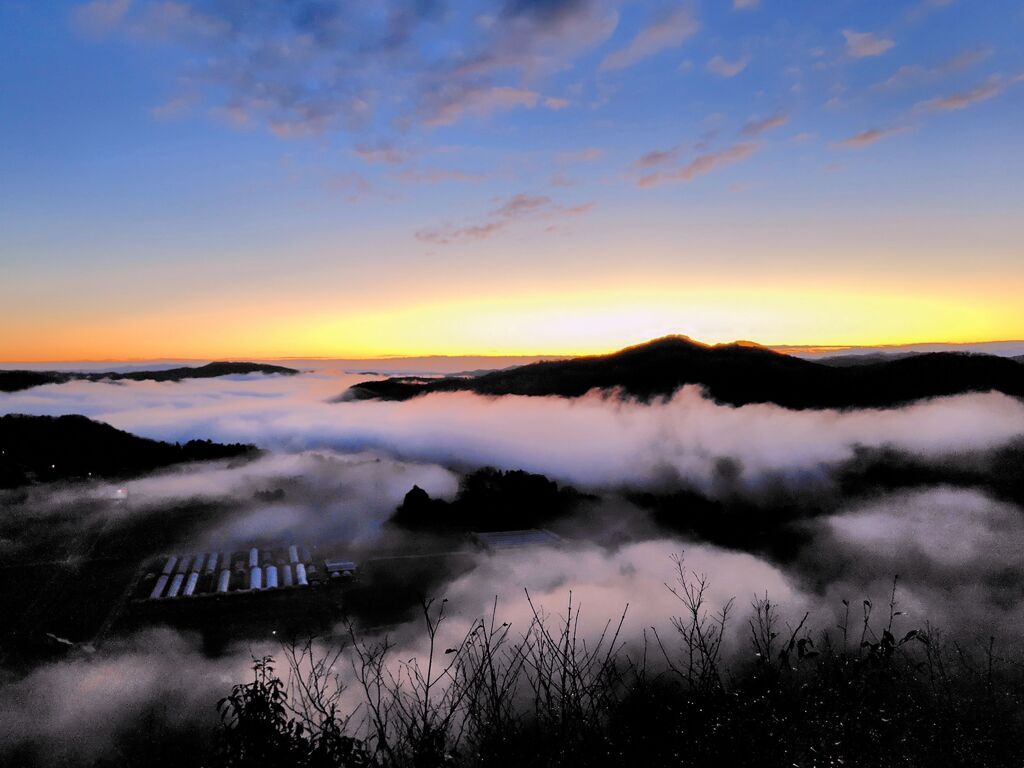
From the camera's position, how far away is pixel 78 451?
110562 millimetres

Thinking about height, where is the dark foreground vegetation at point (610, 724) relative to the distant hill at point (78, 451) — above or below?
above

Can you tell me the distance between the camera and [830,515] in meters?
101

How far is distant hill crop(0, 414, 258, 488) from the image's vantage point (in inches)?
3917

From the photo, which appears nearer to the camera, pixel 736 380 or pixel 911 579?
pixel 911 579

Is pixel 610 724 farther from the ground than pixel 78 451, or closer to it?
farther from the ground

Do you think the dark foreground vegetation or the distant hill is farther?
the distant hill

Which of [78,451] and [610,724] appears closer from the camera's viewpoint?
[610,724]

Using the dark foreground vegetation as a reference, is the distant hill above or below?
below

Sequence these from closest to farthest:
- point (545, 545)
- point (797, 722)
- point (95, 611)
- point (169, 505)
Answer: point (797, 722)
point (95, 611)
point (545, 545)
point (169, 505)

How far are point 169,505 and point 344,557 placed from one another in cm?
3776

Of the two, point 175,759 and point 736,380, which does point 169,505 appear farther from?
point 736,380

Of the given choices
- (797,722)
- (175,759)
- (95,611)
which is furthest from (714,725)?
(95,611)

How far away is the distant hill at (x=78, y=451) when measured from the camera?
99.5 metres

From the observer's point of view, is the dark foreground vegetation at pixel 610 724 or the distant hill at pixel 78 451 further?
the distant hill at pixel 78 451
